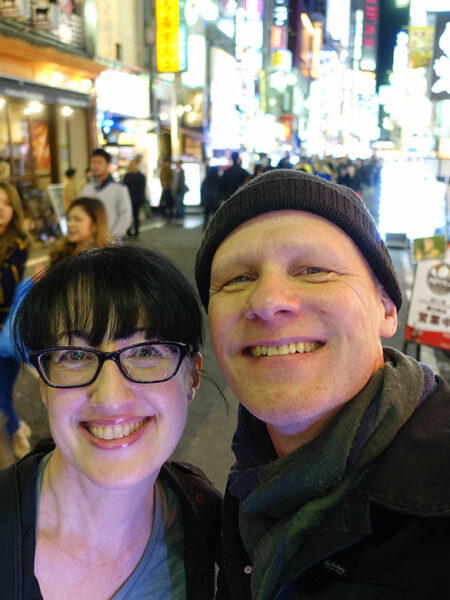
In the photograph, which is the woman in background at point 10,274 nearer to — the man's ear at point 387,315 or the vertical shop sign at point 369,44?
the man's ear at point 387,315

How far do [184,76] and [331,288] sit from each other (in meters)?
25.3

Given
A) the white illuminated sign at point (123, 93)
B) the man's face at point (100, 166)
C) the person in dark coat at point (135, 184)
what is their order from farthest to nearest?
the white illuminated sign at point (123, 93)
the person in dark coat at point (135, 184)
the man's face at point (100, 166)

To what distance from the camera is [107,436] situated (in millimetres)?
1448

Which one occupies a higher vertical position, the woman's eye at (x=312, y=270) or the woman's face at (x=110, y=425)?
the woman's eye at (x=312, y=270)

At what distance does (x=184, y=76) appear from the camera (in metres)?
24.8

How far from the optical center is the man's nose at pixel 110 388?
1.42 metres

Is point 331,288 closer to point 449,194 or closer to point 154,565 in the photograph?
point 154,565

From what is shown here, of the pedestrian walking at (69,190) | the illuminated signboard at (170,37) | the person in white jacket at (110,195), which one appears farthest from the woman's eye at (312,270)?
the illuminated signboard at (170,37)

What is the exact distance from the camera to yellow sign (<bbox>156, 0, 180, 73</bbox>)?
18906 millimetres

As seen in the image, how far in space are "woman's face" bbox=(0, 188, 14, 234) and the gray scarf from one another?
3.35 meters

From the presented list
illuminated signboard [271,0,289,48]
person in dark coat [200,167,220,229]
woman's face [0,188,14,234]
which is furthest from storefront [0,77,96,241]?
illuminated signboard [271,0,289,48]

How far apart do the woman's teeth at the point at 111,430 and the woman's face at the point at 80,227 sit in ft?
10.6

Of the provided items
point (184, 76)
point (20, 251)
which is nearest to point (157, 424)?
point (20, 251)

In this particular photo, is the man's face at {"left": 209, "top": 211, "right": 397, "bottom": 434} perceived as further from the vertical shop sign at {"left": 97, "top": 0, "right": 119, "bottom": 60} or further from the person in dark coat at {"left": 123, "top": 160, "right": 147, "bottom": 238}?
the vertical shop sign at {"left": 97, "top": 0, "right": 119, "bottom": 60}
